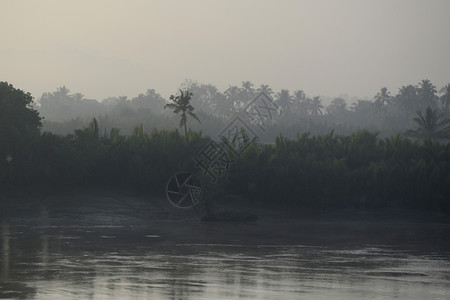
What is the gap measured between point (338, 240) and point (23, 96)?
118 feet

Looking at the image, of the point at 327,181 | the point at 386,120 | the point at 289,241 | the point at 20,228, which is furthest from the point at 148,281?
the point at 386,120

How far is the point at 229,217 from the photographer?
2766 inches

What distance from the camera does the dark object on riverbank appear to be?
69875 millimetres

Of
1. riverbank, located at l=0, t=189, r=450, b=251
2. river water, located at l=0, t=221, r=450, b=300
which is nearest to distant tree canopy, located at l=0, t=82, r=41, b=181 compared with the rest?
riverbank, located at l=0, t=189, r=450, b=251

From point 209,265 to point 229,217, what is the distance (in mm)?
31930

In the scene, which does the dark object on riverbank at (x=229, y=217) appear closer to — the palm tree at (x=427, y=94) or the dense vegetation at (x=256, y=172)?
the dense vegetation at (x=256, y=172)

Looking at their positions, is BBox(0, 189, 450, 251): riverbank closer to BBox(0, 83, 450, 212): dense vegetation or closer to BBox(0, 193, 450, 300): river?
BBox(0, 193, 450, 300): river

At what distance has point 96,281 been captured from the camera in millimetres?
31766

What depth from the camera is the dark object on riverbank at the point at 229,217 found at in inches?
2751

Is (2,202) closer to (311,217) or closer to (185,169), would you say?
(185,169)

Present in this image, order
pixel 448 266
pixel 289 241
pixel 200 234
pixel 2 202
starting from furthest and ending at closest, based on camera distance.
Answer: pixel 2 202 → pixel 200 234 → pixel 289 241 → pixel 448 266

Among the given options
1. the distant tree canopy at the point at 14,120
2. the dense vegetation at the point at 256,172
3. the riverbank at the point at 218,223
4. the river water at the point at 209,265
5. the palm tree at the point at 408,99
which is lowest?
the river water at the point at 209,265

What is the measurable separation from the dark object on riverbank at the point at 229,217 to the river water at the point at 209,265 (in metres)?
9.28

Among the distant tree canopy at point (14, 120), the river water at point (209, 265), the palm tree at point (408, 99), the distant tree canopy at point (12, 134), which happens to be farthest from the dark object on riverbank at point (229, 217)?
the palm tree at point (408, 99)
